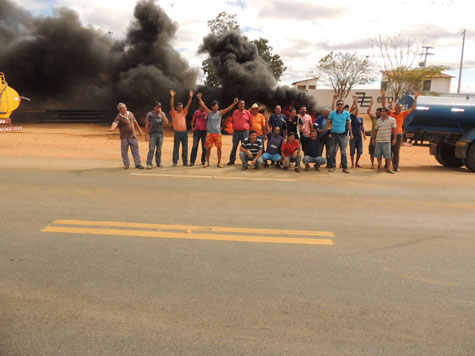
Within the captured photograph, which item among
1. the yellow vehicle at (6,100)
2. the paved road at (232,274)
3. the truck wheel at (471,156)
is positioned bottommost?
the paved road at (232,274)

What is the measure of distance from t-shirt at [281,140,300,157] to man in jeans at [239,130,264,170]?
0.61m

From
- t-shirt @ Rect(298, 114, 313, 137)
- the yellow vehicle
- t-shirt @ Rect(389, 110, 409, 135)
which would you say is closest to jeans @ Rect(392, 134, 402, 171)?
t-shirt @ Rect(389, 110, 409, 135)

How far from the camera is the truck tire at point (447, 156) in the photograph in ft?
41.5

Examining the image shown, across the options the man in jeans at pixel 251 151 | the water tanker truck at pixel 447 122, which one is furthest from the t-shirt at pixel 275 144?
the water tanker truck at pixel 447 122

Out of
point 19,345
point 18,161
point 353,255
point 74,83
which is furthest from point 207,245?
point 74,83

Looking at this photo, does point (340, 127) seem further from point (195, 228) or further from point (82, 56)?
point (82, 56)

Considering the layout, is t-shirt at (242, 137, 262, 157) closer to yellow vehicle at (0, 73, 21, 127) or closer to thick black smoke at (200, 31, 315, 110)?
yellow vehicle at (0, 73, 21, 127)

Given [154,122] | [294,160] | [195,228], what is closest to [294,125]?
[294,160]

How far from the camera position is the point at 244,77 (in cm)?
2752

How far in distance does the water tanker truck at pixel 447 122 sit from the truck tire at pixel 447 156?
3.61ft

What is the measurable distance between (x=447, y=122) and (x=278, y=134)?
4.82m

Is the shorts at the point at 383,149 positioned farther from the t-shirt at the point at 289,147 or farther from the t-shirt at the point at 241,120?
the t-shirt at the point at 241,120

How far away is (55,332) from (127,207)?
333 centimetres

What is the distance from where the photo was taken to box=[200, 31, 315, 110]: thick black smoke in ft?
90.6
